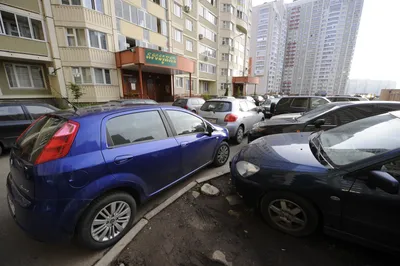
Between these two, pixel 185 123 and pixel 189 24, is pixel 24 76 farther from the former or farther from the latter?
pixel 189 24

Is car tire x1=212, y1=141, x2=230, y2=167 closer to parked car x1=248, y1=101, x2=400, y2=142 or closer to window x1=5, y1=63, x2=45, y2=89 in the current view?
parked car x1=248, y1=101, x2=400, y2=142

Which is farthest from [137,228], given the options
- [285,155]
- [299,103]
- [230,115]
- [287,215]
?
[299,103]

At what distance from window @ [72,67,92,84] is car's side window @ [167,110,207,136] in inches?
532

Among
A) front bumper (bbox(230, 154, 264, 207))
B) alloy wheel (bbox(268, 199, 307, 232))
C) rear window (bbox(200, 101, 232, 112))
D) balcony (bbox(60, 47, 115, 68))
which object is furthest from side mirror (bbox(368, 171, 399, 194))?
balcony (bbox(60, 47, 115, 68))

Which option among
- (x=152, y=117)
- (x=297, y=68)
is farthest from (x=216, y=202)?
(x=297, y=68)

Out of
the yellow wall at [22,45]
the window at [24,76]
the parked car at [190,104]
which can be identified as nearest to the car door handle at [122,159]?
the parked car at [190,104]

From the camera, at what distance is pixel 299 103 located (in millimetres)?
7234

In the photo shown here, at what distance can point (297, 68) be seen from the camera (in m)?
73.8

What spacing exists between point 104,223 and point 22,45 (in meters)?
15.0

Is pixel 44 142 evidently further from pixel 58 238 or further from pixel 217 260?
pixel 217 260

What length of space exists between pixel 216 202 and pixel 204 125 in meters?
1.54

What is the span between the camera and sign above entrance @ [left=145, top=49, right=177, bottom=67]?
495 inches

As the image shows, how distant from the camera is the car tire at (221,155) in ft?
12.9

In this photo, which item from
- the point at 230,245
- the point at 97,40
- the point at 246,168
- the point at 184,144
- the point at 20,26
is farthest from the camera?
the point at 97,40
